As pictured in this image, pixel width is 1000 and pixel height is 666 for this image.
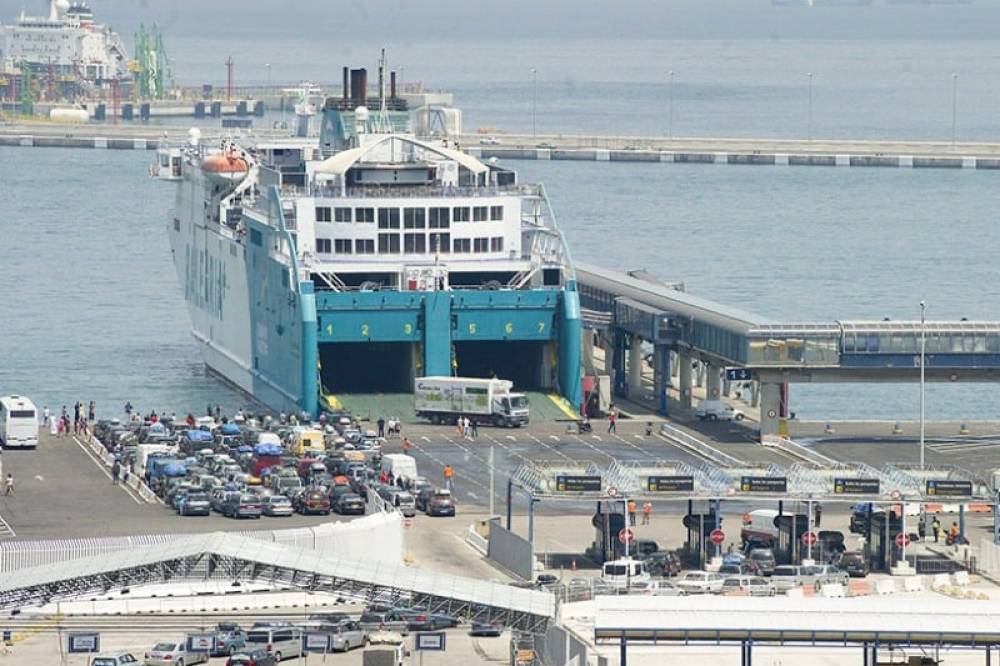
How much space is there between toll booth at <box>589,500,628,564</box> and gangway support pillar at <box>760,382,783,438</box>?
20.7 meters

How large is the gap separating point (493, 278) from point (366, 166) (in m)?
6.16

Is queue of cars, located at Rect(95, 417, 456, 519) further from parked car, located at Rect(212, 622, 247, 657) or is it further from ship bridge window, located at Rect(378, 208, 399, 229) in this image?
parked car, located at Rect(212, 622, 247, 657)

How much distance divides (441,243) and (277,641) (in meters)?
44.3

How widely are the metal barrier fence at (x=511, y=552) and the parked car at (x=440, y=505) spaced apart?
17.2ft

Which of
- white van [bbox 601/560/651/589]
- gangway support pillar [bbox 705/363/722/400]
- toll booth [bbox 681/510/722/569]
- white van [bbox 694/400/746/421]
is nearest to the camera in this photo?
white van [bbox 601/560/651/589]

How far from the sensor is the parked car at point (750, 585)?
194ft

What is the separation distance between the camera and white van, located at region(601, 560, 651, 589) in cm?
6028

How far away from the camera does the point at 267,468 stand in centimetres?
7731

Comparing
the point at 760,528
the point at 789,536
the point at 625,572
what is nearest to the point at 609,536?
the point at 625,572

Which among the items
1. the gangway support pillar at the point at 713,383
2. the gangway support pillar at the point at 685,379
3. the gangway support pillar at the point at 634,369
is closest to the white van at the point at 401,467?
the gangway support pillar at the point at 685,379

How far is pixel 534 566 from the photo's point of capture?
6325cm

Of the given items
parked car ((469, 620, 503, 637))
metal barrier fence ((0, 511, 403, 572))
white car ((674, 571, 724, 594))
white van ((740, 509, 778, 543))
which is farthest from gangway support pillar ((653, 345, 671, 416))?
parked car ((469, 620, 503, 637))

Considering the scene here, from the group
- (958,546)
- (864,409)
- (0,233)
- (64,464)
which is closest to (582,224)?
(0,233)

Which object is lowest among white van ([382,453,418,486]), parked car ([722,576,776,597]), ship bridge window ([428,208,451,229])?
parked car ([722,576,776,597])
